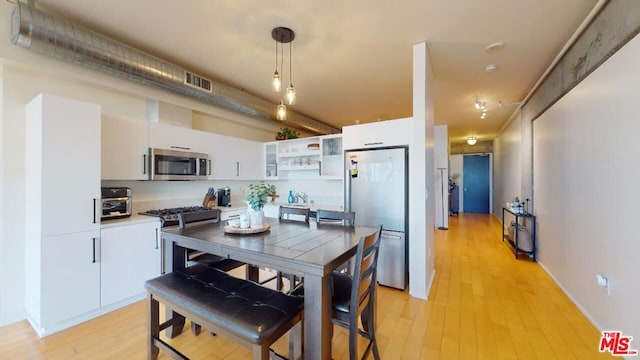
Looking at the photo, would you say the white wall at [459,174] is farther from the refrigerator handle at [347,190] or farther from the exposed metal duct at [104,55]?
the exposed metal duct at [104,55]

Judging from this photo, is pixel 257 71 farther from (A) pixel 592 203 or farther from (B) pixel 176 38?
(A) pixel 592 203

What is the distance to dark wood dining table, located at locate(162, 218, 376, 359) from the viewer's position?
1.30 m

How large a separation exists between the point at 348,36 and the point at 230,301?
2516mm

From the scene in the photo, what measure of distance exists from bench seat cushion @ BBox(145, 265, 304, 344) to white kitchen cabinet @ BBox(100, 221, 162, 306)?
3.42 feet

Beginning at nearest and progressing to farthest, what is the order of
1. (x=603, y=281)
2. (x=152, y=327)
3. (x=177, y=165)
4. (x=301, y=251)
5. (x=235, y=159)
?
1. (x=301, y=251)
2. (x=152, y=327)
3. (x=603, y=281)
4. (x=177, y=165)
5. (x=235, y=159)

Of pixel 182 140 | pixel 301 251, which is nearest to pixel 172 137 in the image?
pixel 182 140

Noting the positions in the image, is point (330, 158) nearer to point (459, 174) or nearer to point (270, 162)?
point (270, 162)

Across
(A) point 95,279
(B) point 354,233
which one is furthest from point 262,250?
(A) point 95,279

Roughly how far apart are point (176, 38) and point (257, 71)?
0.99 meters

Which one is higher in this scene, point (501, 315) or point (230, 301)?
point (230, 301)

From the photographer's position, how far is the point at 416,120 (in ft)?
8.66

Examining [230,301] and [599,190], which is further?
[599,190]

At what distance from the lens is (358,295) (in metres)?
1.43

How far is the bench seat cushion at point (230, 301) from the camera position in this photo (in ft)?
4.14
